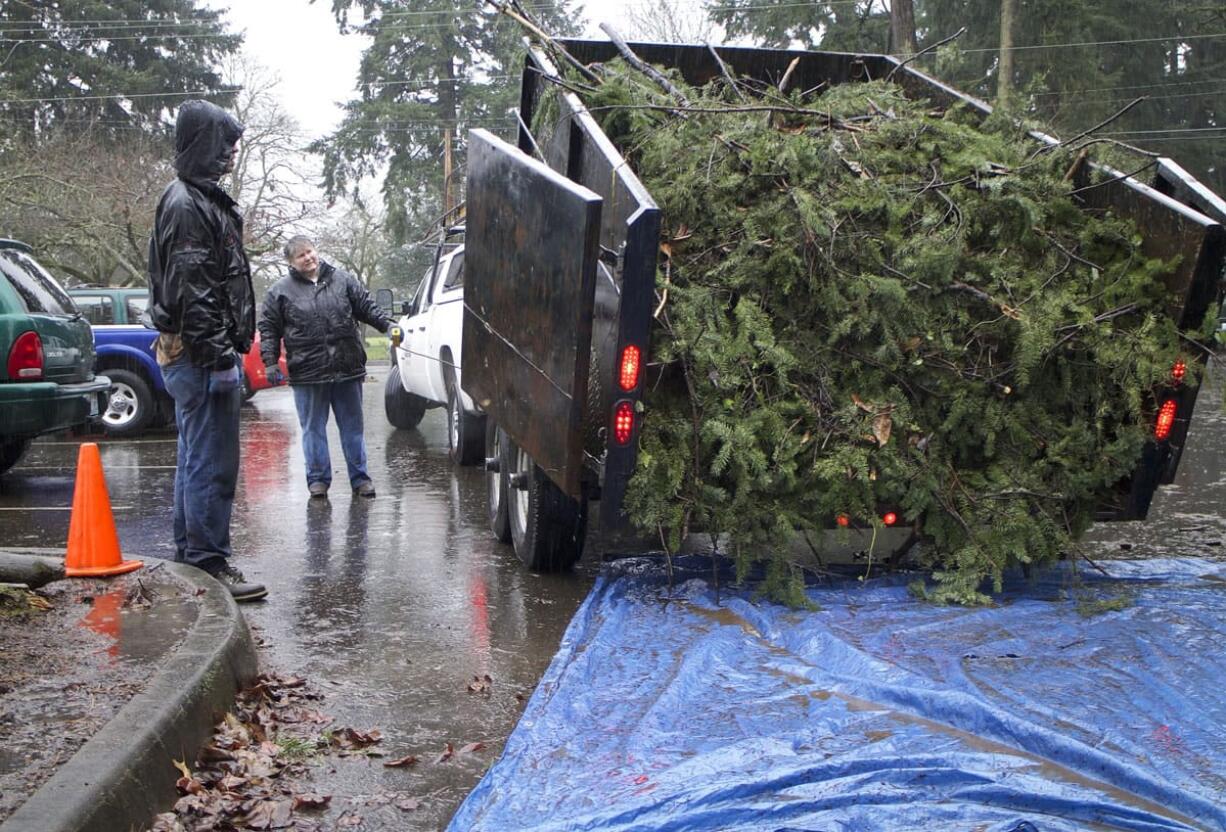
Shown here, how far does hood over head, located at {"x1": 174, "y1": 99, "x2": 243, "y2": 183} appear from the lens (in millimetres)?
5793

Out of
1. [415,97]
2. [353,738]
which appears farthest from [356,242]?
[353,738]

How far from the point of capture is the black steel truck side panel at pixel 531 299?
5.12 m

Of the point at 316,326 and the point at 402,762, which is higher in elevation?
the point at 316,326

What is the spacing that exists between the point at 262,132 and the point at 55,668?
3910 cm

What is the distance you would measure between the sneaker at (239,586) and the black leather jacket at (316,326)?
11.0 feet

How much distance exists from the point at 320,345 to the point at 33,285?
7.69ft

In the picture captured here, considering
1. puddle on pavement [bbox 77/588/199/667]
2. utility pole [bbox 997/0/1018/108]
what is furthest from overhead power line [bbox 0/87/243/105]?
puddle on pavement [bbox 77/588/199/667]

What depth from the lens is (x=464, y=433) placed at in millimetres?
11039

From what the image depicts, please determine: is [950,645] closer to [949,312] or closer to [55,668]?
[949,312]

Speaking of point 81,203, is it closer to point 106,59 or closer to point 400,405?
point 106,59

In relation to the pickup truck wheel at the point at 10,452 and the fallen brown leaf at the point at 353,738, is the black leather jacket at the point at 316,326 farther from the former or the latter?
the fallen brown leaf at the point at 353,738

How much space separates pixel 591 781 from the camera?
3627 mm

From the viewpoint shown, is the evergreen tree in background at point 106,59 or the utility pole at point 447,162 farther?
the utility pole at point 447,162

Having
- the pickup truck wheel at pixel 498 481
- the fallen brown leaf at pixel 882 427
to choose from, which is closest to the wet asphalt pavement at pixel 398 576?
the pickup truck wheel at pixel 498 481
